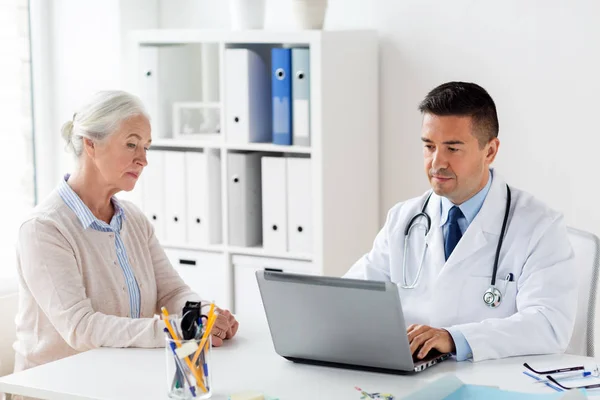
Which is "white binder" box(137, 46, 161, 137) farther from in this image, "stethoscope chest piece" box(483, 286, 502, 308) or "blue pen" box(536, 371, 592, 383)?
"blue pen" box(536, 371, 592, 383)

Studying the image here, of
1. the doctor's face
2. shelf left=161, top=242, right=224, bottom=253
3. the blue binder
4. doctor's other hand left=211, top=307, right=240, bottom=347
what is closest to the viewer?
doctor's other hand left=211, top=307, right=240, bottom=347

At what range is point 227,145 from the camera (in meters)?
3.57

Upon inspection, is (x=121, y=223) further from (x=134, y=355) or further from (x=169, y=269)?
(x=134, y=355)

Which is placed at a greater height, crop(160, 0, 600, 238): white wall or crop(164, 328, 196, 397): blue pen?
crop(160, 0, 600, 238): white wall

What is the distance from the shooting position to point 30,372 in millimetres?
2125

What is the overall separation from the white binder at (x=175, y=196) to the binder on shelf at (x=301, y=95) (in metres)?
0.52

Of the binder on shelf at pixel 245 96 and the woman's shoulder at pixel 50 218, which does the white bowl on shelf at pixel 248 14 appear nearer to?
the binder on shelf at pixel 245 96

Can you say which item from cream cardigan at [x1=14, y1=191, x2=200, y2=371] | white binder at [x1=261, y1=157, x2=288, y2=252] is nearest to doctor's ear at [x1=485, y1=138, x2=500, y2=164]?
cream cardigan at [x1=14, y1=191, x2=200, y2=371]

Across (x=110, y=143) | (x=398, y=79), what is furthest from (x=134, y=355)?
(x=398, y=79)

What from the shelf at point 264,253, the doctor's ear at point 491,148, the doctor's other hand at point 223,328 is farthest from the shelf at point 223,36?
the doctor's other hand at point 223,328

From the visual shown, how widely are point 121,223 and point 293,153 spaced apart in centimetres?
112

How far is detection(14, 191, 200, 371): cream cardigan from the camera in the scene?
232 cm

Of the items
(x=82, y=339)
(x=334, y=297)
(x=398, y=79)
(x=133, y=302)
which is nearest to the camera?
(x=334, y=297)

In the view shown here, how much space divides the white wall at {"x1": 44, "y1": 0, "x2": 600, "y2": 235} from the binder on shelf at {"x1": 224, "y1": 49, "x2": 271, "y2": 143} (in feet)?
1.21
